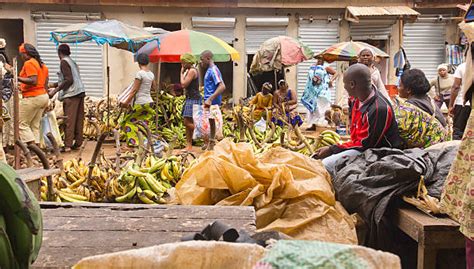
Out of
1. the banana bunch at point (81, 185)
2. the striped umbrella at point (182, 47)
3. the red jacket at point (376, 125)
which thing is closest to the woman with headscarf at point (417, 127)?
the red jacket at point (376, 125)

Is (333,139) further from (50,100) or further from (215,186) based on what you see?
(50,100)

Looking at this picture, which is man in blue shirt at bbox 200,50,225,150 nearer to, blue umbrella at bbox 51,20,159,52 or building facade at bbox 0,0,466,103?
blue umbrella at bbox 51,20,159,52

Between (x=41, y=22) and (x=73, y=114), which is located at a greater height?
(x=41, y=22)

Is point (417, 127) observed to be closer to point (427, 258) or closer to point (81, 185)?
point (427, 258)

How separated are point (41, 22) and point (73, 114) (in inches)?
281

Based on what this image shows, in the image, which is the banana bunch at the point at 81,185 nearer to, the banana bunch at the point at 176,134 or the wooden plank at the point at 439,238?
the wooden plank at the point at 439,238

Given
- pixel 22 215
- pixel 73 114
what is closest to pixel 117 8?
pixel 73 114

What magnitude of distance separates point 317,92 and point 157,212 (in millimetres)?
11024

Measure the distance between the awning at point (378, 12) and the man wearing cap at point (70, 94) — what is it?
8570 millimetres

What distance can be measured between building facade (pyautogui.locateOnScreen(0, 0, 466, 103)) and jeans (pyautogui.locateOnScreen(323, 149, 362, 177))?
11.7m

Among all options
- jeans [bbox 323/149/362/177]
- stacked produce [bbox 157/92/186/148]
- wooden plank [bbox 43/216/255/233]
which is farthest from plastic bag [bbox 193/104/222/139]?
wooden plank [bbox 43/216/255/233]

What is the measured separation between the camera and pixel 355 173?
405cm

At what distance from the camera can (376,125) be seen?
14.4 ft

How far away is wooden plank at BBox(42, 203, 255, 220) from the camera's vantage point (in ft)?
7.69
